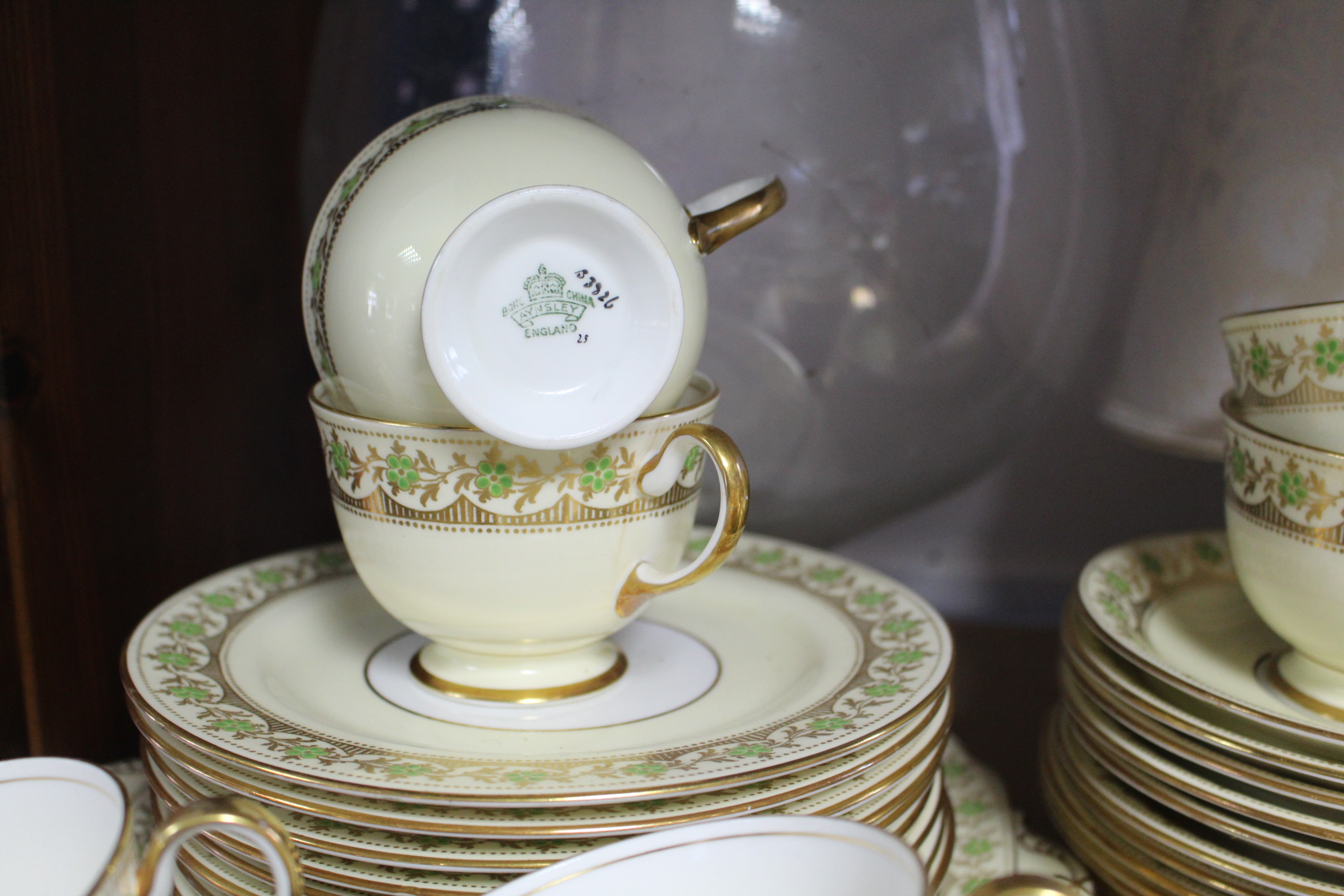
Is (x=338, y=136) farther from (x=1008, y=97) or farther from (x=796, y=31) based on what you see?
(x=1008, y=97)

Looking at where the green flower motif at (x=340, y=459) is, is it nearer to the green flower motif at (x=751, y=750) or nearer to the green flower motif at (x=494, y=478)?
the green flower motif at (x=494, y=478)

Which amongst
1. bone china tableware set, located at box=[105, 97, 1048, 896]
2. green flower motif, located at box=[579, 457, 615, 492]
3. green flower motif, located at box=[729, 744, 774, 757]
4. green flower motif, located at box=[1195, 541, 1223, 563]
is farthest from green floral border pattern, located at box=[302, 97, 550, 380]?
green flower motif, located at box=[1195, 541, 1223, 563]

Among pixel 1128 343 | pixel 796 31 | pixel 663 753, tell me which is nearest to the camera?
pixel 663 753

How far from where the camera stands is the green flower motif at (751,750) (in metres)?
0.46

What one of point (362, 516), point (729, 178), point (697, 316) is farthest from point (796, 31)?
point (362, 516)

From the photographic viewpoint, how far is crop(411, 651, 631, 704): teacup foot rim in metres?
0.55

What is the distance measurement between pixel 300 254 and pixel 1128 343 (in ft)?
1.83

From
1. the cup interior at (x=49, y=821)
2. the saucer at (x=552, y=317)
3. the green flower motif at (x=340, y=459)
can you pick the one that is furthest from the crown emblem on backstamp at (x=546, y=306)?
the cup interior at (x=49, y=821)

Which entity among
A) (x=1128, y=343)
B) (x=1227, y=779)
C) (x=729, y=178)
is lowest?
(x=1227, y=779)

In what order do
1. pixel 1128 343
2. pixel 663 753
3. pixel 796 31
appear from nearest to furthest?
pixel 663 753 < pixel 796 31 < pixel 1128 343

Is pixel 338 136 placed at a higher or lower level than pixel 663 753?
higher

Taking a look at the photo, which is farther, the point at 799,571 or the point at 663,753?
the point at 799,571

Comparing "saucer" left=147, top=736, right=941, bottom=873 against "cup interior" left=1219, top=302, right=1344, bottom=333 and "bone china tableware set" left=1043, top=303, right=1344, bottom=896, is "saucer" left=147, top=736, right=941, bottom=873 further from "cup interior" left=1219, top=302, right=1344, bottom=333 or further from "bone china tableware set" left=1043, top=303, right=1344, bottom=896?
"cup interior" left=1219, top=302, right=1344, bottom=333

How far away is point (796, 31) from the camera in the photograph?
639 millimetres
